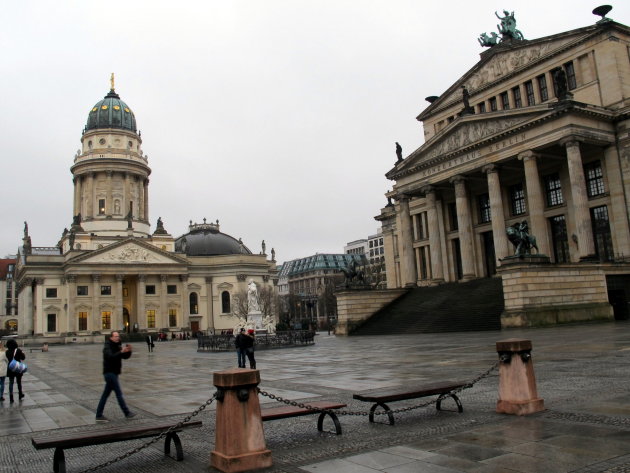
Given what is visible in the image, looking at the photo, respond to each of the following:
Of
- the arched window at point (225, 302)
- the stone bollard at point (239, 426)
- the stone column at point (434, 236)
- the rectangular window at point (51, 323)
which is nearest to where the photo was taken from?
the stone bollard at point (239, 426)

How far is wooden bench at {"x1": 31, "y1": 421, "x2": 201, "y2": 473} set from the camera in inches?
270

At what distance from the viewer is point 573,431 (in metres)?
7.79

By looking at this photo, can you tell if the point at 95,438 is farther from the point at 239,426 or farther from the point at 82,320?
the point at 82,320

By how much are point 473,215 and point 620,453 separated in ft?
161

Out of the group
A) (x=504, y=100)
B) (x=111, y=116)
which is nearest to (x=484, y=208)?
(x=504, y=100)

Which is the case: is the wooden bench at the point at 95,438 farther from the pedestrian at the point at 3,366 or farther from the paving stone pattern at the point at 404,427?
the pedestrian at the point at 3,366

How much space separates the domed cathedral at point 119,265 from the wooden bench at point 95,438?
274 feet

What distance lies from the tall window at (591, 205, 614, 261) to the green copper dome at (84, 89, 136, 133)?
8416cm

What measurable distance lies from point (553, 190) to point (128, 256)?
65.6m

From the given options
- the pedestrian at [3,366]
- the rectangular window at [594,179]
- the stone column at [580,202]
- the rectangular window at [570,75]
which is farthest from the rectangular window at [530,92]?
the pedestrian at [3,366]

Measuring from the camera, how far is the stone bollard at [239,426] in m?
6.92

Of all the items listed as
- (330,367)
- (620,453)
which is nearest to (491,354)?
(330,367)

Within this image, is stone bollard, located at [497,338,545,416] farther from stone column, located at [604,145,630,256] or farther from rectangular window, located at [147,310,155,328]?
rectangular window, located at [147,310,155,328]

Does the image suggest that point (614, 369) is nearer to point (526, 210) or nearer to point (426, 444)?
point (426, 444)
